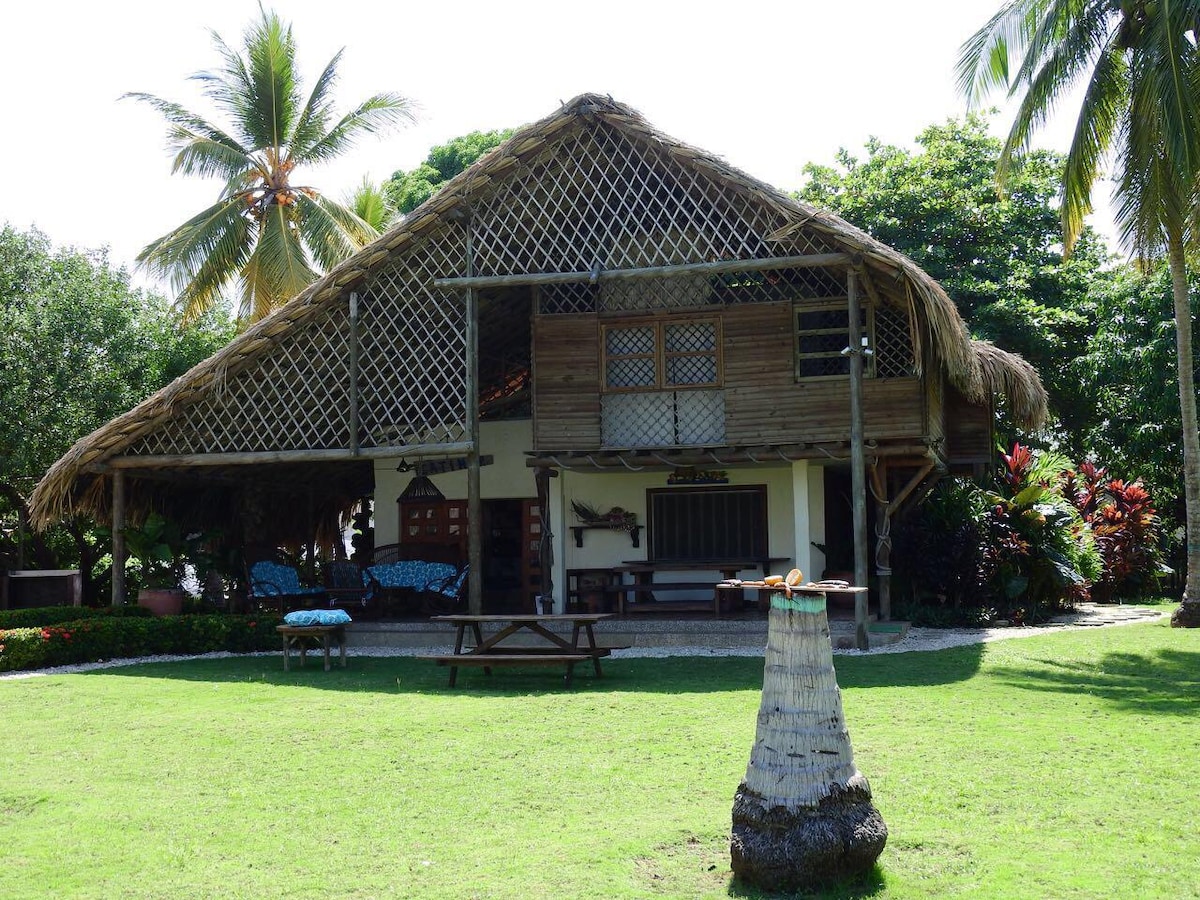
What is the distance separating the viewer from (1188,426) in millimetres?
14469

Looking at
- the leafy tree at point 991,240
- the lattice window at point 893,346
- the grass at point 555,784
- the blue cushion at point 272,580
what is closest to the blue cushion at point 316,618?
the grass at point 555,784

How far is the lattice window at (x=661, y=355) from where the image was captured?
1447cm

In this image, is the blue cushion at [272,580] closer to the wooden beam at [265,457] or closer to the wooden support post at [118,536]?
the wooden support post at [118,536]

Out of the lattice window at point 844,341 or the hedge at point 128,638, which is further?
the lattice window at point 844,341

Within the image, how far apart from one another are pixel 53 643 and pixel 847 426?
8.99 metres

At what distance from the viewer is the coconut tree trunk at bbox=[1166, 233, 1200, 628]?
14141mm

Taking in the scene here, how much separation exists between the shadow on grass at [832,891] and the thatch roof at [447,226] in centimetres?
834

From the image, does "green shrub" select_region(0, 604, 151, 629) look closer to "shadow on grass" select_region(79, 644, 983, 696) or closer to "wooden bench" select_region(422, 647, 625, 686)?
"shadow on grass" select_region(79, 644, 983, 696)

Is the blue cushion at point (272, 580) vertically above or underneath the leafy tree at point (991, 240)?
underneath

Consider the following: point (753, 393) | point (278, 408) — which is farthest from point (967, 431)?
point (278, 408)

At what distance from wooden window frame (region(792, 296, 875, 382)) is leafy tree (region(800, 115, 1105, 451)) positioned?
8.76 metres

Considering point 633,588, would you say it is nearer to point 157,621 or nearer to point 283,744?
point 157,621

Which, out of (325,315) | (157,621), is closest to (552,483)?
(325,315)

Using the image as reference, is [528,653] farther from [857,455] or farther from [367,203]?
[367,203]
